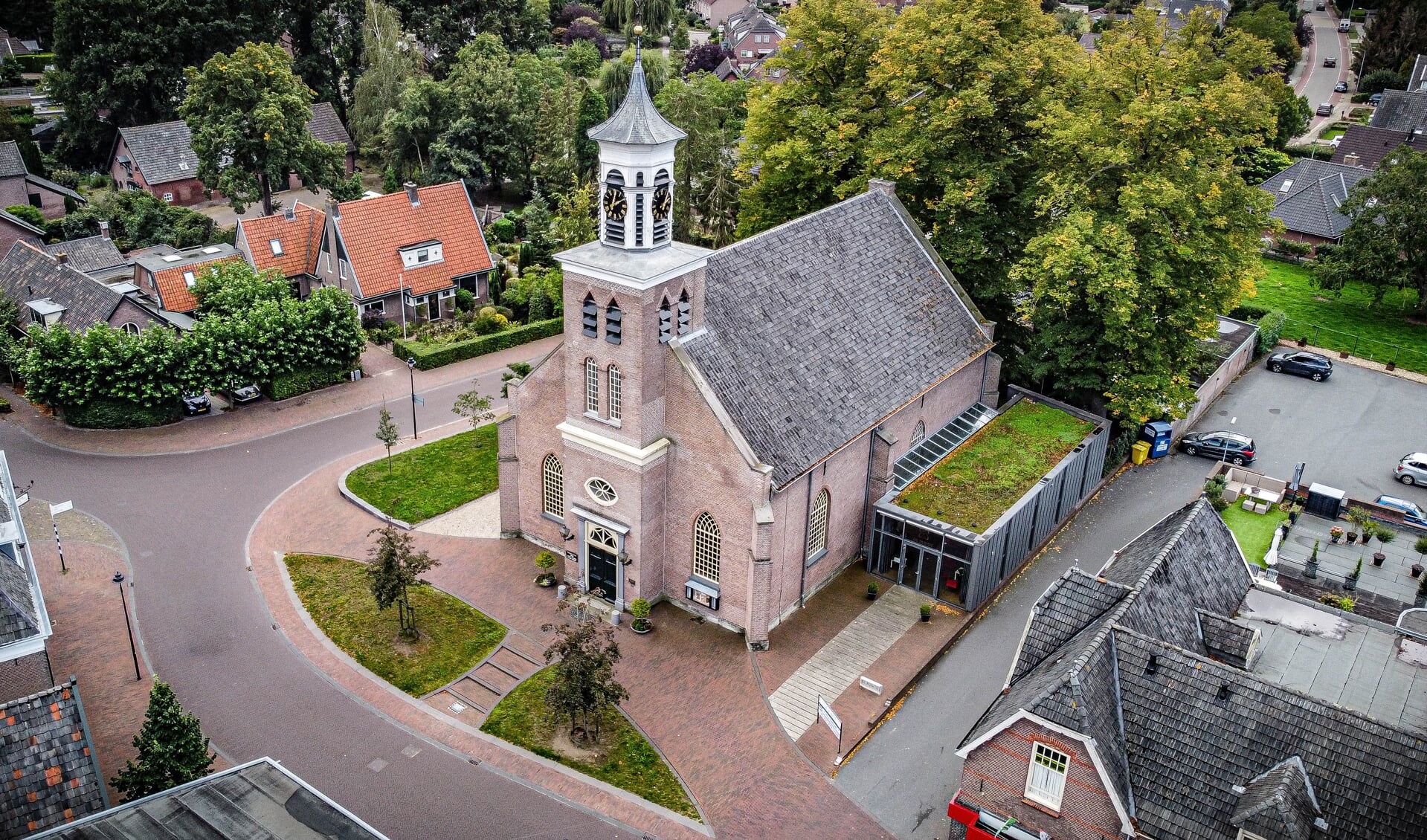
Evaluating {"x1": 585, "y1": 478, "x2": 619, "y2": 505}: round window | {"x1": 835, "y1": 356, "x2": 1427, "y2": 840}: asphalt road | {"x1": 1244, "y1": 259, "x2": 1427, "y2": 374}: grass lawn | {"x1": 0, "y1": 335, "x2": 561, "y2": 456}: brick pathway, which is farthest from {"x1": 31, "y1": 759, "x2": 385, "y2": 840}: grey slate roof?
{"x1": 1244, "y1": 259, "x2": 1427, "y2": 374}: grass lawn

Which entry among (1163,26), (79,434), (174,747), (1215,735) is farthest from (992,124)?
(79,434)

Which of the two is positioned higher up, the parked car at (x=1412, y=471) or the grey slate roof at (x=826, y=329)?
the grey slate roof at (x=826, y=329)

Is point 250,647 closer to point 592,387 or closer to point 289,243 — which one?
point 592,387

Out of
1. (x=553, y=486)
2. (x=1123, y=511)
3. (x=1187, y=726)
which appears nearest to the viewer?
(x=1187, y=726)

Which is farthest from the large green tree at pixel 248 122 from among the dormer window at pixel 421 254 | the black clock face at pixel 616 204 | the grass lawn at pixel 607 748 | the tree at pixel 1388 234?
the tree at pixel 1388 234

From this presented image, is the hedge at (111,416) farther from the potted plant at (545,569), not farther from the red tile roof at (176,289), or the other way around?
the potted plant at (545,569)

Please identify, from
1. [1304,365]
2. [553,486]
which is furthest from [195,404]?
[1304,365]

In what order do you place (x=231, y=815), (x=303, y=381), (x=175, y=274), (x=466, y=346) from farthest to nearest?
1. (x=466, y=346)
2. (x=175, y=274)
3. (x=303, y=381)
4. (x=231, y=815)
